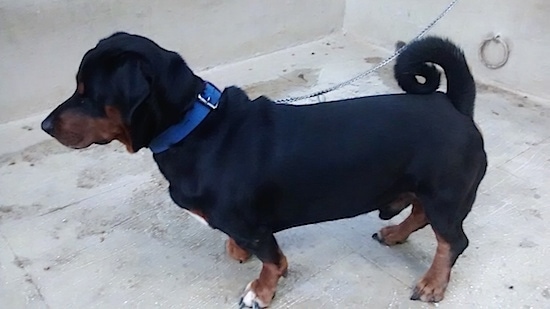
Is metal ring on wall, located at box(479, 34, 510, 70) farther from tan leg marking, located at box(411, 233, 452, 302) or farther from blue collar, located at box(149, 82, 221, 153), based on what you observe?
blue collar, located at box(149, 82, 221, 153)

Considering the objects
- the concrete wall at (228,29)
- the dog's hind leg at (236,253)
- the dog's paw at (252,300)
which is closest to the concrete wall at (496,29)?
the concrete wall at (228,29)

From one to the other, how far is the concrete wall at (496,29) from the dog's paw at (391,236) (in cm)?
168

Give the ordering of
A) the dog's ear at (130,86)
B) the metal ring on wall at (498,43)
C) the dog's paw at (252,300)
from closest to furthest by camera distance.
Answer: the dog's ear at (130,86) → the dog's paw at (252,300) → the metal ring on wall at (498,43)

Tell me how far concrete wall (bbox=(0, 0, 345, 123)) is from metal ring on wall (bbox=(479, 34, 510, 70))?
118cm

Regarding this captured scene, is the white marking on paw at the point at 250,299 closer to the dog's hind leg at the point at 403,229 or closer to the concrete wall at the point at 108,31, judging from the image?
the dog's hind leg at the point at 403,229

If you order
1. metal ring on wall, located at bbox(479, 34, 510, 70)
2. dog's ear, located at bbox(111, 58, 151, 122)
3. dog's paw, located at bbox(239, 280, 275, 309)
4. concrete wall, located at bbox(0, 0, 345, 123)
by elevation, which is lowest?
dog's paw, located at bbox(239, 280, 275, 309)

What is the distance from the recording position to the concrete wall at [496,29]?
11.7ft

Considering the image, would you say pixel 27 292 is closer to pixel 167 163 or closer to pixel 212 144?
pixel 167 163

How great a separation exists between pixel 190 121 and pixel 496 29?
8.09 ft

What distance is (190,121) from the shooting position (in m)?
1.90

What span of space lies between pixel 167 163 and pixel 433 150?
807 mm

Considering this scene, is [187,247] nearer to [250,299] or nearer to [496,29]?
[250,299]

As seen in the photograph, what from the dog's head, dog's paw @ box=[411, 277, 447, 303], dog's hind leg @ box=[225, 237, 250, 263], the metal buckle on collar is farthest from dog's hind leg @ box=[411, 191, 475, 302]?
the dog's head

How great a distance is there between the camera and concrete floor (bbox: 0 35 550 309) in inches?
89.0
